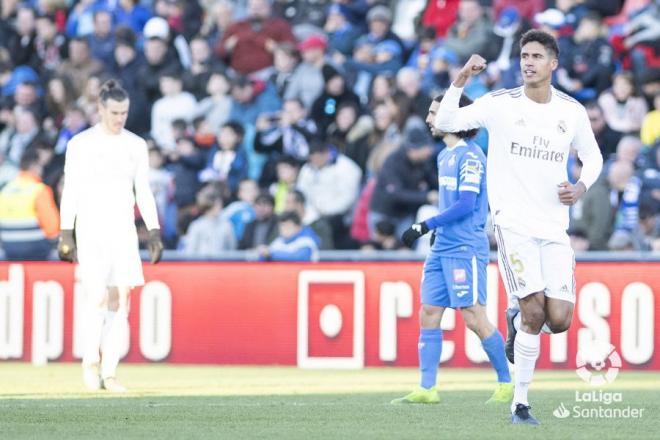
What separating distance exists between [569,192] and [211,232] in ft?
30.7

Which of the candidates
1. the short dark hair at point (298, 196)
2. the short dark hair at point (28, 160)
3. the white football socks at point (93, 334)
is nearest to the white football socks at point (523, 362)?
the white football socks at point (93, 334)

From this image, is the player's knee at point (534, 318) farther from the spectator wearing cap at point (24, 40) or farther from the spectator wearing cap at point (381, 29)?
the spectator wearing cap at point (24, 40)

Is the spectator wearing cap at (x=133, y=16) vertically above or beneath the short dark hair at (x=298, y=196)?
above

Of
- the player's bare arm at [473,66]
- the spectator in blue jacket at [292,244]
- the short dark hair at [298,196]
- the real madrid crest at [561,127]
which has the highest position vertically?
the player's bare arm at [473,66]

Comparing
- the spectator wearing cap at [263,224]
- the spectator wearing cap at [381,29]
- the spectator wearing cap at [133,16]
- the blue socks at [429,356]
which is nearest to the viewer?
the blue socks at [429,356]

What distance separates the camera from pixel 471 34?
1998cm

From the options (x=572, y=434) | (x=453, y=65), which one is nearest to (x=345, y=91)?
(x=453, y=65)

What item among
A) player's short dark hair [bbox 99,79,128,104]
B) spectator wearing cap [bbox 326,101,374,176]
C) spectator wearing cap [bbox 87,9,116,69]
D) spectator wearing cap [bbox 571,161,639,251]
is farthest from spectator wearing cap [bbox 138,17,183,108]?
player's short dark hair [bbox 99,79,128,104]

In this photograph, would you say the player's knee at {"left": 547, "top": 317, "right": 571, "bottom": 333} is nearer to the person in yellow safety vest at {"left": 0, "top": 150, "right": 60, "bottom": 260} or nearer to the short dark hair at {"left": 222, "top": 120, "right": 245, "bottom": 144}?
the person in yellow safety vest at {"left": 0, "top": 150, "right": 60, "bottom": 260}

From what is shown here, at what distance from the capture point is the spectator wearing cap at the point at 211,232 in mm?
18562

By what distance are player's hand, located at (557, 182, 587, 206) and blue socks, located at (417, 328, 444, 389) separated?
2.35 meters

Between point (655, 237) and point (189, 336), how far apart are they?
5.29 meters

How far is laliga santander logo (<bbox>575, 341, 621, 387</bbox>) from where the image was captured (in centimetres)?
1506

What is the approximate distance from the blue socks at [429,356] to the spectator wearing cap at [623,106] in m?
7.28
